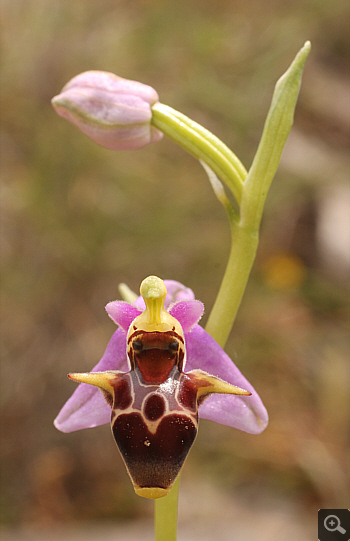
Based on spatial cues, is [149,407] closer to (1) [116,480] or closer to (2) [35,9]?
(1) [116,480]

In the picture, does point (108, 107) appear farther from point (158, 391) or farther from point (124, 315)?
point (158, 391)

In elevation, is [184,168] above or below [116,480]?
above

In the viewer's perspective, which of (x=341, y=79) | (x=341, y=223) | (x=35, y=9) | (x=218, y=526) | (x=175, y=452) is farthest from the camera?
(x=341, y=79)

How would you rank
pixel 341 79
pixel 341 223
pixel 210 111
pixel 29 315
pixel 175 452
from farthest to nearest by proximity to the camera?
pixel 341 79
pixel 341 223
pixel 210 111
pixel 29 315
pixel 175 452

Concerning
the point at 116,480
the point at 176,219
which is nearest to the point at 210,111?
the point at 176,219

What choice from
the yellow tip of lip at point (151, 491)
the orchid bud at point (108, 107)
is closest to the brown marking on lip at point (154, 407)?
the yellow tip of lip at point (151, 491)

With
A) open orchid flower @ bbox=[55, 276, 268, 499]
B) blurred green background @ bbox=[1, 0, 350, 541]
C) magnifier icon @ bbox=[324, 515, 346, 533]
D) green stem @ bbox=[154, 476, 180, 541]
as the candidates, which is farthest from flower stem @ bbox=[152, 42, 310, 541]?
blurred green background @ bbox=[1, 0, 350, 541]

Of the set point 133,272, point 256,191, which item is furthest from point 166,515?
point 133,272

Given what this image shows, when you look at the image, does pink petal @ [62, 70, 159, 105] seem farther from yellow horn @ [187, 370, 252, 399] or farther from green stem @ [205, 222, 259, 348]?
yellow horn @ [187, 370, 252, 399]

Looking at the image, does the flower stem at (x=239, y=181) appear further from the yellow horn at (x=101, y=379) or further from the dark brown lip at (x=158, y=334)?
the yellow horn at (x=101, y=379)
